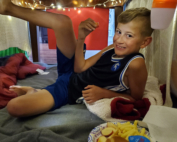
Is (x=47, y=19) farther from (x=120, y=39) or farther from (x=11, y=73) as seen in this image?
(x=11, y=73)

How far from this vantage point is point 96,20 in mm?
2068

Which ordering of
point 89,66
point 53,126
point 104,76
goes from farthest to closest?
point 89,66 → point 104,76 → point 53,126

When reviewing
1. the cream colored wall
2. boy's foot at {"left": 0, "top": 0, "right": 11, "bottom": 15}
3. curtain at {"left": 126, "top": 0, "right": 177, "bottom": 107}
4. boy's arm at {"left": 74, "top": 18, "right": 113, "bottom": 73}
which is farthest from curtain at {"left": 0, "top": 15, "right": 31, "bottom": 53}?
the cream colored wall

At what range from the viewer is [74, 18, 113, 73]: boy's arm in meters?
0.80

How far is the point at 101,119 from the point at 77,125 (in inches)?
4.8

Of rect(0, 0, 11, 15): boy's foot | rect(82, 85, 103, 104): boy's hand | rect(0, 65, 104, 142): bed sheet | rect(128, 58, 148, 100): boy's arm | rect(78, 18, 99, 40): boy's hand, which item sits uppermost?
rect(0, 0, 11, 15): boy's foot

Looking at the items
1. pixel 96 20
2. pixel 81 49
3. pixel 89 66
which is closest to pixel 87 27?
pixel 81 49

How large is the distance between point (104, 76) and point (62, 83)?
25 centimetres

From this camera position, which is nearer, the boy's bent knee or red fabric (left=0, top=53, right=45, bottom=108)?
the boy's bent knee

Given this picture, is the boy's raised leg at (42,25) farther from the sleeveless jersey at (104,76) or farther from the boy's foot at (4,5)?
the sleeveless jersey at (104,76)

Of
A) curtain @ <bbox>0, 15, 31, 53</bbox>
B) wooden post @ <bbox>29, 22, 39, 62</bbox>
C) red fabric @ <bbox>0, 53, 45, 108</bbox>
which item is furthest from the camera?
wooden post @ <bbox>29, 22, 39, 62</bbox>

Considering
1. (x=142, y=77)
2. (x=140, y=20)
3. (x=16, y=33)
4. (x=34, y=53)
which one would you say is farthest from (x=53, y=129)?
(x=34, y=53)

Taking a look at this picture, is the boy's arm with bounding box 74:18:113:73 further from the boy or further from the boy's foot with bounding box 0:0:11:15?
the boy's foot with bounding box 0:0:11:15

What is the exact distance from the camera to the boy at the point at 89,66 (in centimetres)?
68
